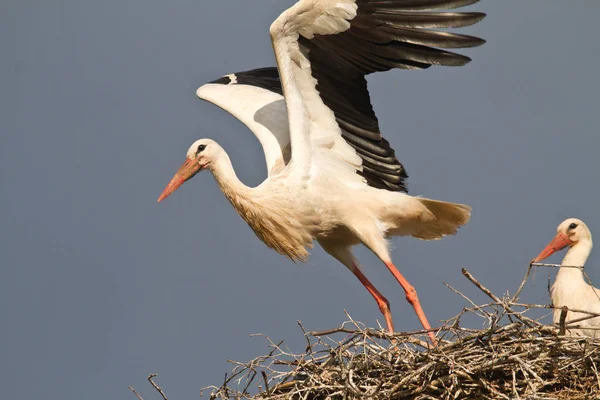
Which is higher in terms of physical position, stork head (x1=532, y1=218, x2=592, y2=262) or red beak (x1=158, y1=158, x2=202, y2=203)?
red beak (x1=158, y1=158, x2=202, y2=203)

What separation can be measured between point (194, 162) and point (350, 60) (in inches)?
46.9

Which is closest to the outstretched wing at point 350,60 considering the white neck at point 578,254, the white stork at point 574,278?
the white stork at point 574,278

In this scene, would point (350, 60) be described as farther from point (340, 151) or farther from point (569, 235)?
point (569, 235)

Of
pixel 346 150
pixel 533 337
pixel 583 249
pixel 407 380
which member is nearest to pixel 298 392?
pixel 407 380

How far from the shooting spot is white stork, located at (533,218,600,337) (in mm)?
7348

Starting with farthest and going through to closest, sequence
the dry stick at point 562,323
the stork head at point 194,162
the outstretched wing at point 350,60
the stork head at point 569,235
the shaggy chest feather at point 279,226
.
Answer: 1. the stork head at point 569,235
2. the stork head at point 194,162
3. the shaggy chest feather at point 279,226
4. the outstretched wing at point 350,60
5. the dry stick at point 562,323

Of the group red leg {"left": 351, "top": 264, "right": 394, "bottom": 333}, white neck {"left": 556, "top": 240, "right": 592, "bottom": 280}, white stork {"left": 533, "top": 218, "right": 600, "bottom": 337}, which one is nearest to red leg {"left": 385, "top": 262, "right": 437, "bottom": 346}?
red leg {"left": 351, "top": 264, "right": 394, "bottom": 333}

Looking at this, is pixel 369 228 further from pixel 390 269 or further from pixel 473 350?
pixel 473 350

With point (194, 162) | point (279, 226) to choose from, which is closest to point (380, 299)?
point (279, 226)

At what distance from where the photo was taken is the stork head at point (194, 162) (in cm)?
751

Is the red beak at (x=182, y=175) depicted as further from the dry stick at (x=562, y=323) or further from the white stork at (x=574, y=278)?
the dry stick at (x=562, y=323)

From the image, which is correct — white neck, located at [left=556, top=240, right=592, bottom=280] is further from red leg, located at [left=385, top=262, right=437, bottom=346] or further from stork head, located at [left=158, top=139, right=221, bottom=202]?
stork head, located at [left=158, top=139, right=221, bottom=202]

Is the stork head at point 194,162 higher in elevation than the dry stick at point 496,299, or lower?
higher

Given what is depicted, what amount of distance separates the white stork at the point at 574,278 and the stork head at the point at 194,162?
2.08 metres
